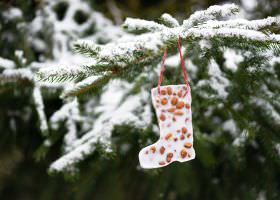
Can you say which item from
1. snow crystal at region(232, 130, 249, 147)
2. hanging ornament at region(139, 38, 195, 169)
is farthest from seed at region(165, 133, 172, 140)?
snow crystal at region(232, 130, 249, 147)

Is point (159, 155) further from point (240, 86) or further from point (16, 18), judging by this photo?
point (16, 18)

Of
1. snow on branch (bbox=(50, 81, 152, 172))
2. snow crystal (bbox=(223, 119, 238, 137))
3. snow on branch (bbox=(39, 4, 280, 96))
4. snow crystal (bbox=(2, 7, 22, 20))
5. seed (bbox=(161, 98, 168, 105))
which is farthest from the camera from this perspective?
snow crystal (bbox=(2, 7, 22, 20))

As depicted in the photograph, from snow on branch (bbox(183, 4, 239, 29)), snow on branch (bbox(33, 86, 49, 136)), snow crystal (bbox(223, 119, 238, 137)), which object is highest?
snow on branch (bbox(183, 4, 239, 29))

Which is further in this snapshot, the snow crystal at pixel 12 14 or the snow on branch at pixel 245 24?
the snow crystal at pixel 12 14

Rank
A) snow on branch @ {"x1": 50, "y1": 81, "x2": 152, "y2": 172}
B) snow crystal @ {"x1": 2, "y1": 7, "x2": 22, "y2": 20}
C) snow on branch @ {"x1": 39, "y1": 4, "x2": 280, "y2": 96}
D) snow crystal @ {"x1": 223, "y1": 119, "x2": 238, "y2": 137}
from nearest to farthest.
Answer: snow on branch @ {"x1": 39, "y1": 4, "x2": 280, "y2": 96} → snow on branch @ {"x1": 50, "y1": 81, "x2": 152, "y2": 172} → snow crystal @ {"x1": 223, "y1": 119, "x2": 238, "y2": 137} → snow crystal @ {"x1": 2, "y1": 7, "x2": 22, "y2": 20}

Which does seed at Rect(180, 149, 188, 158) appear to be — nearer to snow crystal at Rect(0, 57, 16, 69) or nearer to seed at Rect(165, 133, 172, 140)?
seed at Rect(165, 133, 172, 140)

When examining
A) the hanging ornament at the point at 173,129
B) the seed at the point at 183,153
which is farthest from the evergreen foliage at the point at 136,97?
the seed at the point at 183,153

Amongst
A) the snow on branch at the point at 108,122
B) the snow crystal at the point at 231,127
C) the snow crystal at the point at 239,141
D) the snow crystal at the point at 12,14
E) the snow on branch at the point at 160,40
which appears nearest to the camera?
the snow on branch at the point at 160,40

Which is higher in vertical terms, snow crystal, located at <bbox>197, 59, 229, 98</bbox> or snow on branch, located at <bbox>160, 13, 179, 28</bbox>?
snow on branch, located at <bbox>160, 13, 179, 28</bbox>

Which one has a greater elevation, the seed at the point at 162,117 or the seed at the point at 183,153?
the seed at the point at 162,117

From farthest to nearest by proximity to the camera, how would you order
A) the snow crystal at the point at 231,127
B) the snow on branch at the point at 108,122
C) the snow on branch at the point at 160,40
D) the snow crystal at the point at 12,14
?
1. the snow crystal at the point at 12,14
2. the snow crystal at the point at 231,127
3. the snow on branch at the point at 108,122
4. the snow on branch at the point at 160,40

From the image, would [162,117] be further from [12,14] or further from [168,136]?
[12,14]

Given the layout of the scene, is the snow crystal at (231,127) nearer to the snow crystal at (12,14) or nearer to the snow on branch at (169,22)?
the snow on branch at (169,22)

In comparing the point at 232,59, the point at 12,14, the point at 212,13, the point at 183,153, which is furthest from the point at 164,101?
the point at 12,14
